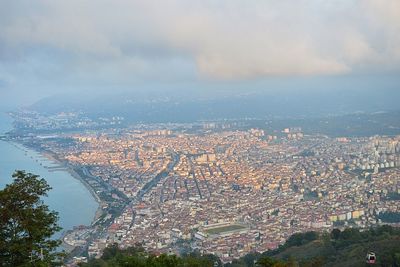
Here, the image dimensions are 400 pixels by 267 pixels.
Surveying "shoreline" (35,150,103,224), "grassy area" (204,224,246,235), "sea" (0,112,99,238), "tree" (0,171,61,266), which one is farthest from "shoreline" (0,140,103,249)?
"tree" (0,171,61,266)

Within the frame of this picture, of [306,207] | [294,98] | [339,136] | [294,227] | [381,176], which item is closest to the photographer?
[294,227]

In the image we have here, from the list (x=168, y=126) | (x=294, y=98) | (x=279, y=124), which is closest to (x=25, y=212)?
(x=279, y=124)

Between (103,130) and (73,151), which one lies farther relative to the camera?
(103,130)

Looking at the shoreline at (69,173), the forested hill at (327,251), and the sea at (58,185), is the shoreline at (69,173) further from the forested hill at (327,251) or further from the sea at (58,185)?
the forested hill at (327,251)

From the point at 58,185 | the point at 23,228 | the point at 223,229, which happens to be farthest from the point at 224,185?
the point at 23,228

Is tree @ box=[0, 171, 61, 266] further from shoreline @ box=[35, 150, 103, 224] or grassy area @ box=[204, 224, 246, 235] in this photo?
shoreline @ box=[35, 150, 103, 224]

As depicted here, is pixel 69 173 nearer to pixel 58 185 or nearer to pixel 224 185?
pixel 58 185

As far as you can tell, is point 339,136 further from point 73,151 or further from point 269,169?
point 73,151
